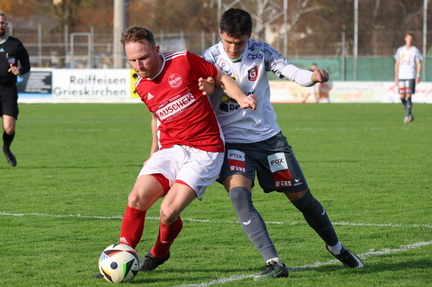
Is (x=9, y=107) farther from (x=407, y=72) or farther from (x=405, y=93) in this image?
(x=407, y=72)

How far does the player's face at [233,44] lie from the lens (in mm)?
5754

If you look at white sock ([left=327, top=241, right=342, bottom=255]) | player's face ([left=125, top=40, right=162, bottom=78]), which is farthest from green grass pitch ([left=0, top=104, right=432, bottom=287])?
player's face ([left=125, top=40, right=162, bottom=78])

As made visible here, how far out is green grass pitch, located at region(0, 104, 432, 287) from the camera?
5.91m

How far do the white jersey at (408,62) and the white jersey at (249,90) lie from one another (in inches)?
656

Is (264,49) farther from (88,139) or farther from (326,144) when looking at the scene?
(88,139)

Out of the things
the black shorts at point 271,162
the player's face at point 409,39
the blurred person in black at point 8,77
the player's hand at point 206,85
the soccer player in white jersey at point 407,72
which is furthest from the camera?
the soccer player in white jersey at point 407,72

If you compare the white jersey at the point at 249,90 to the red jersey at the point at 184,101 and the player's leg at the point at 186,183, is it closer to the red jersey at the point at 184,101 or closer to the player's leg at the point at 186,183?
the red jersey at the point at 184,101

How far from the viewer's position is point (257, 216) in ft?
18.7

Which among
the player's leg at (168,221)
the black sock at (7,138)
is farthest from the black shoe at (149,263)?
the black sock at (7,138)

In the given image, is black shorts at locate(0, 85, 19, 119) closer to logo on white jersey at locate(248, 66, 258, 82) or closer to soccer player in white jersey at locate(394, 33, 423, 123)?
logo on white jersey at locate(248, 66, 258, 82)

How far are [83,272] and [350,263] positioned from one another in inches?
74.0

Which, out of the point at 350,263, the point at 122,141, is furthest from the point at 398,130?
the point at 350,263

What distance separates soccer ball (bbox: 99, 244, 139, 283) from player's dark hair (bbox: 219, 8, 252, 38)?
1599mm

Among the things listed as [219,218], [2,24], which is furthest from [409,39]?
[219,218]
